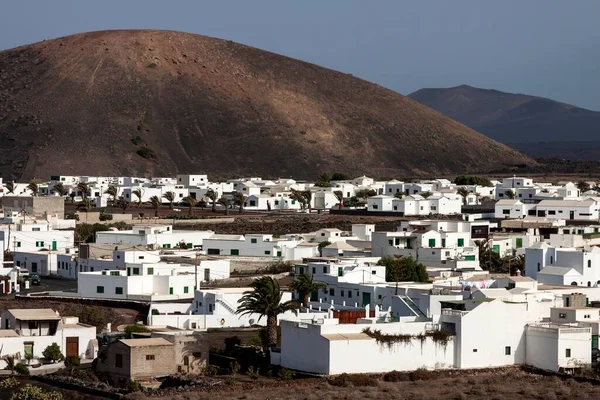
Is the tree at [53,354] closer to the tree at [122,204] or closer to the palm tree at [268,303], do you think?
the palm tree at [268,303]

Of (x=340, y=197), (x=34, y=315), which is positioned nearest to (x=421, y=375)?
(x=34, y=315)

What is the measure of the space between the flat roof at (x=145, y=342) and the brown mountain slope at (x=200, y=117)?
96856mm

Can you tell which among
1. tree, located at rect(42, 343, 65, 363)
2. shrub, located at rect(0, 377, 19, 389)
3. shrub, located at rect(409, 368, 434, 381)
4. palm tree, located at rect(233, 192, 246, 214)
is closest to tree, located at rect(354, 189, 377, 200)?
palm tree, located at rect(233, 192, 246, 214)

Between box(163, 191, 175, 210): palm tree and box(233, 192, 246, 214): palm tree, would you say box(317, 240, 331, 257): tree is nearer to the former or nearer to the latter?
box(233, 192, 246, 214): palm tree

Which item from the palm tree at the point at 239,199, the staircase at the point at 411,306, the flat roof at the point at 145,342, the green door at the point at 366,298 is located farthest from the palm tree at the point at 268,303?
the palm tree at the point at 239,199

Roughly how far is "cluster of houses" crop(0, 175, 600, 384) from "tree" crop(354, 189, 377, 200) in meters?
21.7

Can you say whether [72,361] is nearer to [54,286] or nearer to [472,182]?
[54,286]

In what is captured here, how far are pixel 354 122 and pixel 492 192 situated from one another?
196 feet

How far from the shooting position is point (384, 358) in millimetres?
29906

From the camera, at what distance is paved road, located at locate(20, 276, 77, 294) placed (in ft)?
152

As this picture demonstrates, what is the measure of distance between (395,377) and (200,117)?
394 feet

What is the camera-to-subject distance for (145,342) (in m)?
31.0

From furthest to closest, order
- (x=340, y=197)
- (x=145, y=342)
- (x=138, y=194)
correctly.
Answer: (x=138, y=194)
(x=340, y=197)
(x=145, y=342)

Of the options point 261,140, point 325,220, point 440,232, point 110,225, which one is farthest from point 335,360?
point 261,140
